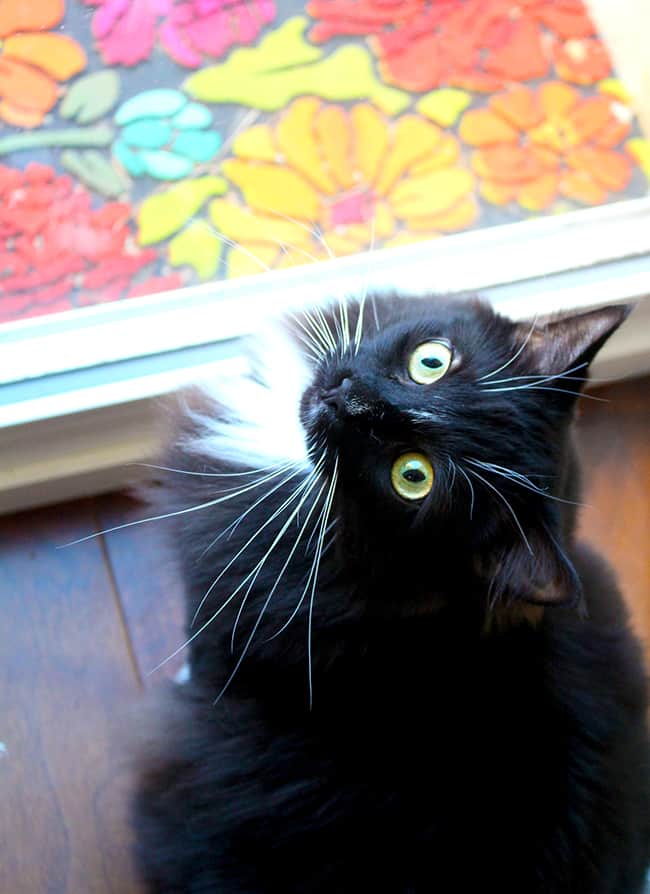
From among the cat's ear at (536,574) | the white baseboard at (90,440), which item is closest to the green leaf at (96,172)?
the white baseboard at (90,440)

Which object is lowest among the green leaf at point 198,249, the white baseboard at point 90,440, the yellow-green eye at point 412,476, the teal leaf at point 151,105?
the yellow-green eye at point 412,476

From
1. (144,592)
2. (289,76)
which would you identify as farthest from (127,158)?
(144,592)

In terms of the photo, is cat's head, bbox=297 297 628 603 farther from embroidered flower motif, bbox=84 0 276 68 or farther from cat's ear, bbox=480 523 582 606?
embroidered flower motif, bbox=84 0 276 68

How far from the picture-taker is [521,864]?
2.47 ft

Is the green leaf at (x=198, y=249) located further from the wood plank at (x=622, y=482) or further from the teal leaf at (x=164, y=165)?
the wood plank at (x=622, y=482)

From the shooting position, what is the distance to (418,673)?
80 cm

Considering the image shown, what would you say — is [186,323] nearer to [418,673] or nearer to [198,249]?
[198,249]

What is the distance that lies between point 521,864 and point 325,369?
1.65ft

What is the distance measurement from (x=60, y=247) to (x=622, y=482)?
90 centimetres

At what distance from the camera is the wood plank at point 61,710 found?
A: 1.05 metres

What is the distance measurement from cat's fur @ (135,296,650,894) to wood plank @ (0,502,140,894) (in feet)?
0.68

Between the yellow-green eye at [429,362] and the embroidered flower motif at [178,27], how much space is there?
25.8 inches

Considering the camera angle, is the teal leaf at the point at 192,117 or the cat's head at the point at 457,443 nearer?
the cat's head at the point at 457,443

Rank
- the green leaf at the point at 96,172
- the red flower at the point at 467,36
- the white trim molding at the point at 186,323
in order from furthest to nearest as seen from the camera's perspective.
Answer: the red flower at the point at 467,36 → the green leaf at the point at 96,172 → the white trim molding at the point at 186,323
